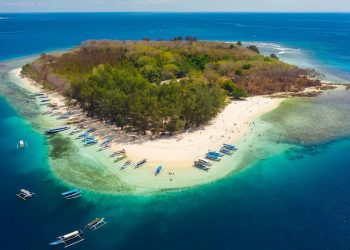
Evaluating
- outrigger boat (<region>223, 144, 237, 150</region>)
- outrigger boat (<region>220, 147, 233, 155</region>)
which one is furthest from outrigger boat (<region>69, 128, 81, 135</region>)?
outrigger boat (<region>223, 144, 237, 150</region>)

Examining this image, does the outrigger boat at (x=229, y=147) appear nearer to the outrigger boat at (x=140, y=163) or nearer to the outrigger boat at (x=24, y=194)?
the outrigger boat at (x=140, y=163)

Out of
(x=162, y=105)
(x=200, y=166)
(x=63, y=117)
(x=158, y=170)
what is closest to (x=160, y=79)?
(x=63, y=117)

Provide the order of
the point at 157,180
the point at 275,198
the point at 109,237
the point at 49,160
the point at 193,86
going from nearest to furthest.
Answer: the point at 109,237
the point at 275,198
the point at 157,180
the point at 49,160
the point at 193,86

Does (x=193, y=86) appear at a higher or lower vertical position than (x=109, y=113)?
higher

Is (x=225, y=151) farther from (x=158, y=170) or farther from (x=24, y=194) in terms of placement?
(x=24, y=194)

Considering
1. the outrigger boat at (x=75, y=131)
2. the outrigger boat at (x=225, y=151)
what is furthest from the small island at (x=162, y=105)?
the outrigger boat at (x=225, y=151)

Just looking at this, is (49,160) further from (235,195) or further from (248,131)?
(248,131)

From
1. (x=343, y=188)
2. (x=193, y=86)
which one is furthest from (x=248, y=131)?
(x=343, y=188)
